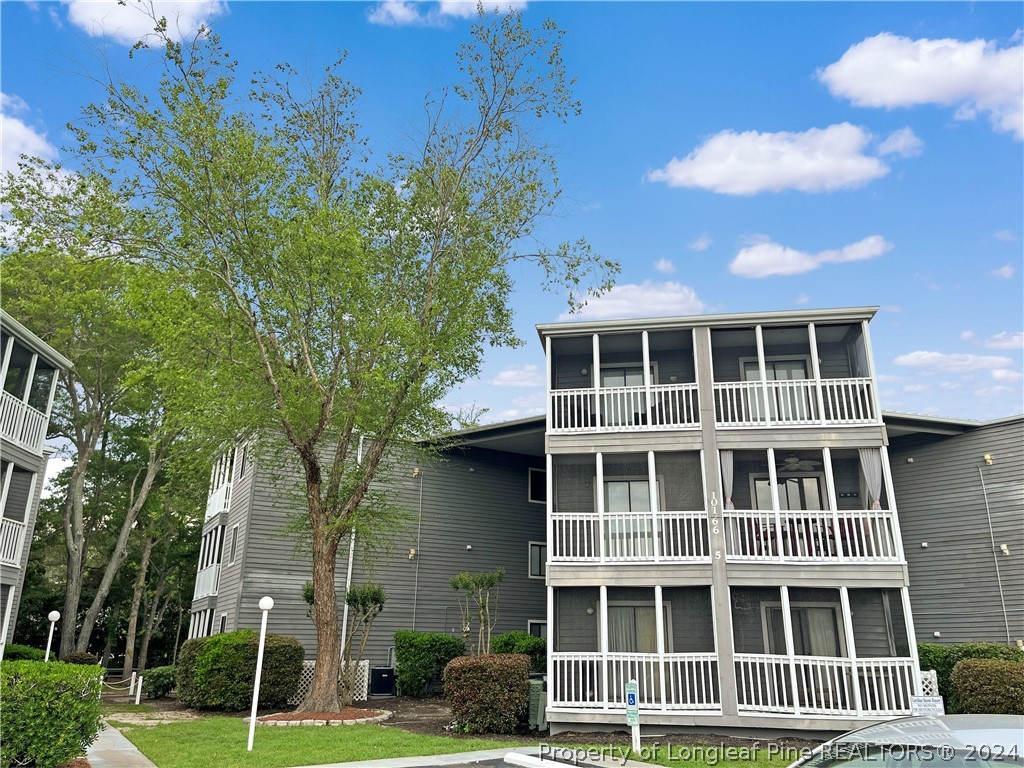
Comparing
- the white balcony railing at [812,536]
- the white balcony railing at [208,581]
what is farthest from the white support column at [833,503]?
the white balcony railing at [208,581]

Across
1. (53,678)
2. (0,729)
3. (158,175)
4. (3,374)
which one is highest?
(158,175)

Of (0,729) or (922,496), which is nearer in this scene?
(0,729)

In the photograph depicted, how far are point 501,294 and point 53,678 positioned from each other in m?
12.4

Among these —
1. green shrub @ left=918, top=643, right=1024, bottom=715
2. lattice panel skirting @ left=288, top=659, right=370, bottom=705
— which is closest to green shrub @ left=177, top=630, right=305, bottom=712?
lattice panel skirting @ left=288, top=659, right=370, bottom=705

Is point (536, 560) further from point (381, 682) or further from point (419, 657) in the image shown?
point (381, 682)

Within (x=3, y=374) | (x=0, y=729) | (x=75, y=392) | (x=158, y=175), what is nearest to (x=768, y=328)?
(x=158, y=175)

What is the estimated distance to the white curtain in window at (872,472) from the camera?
15.1m

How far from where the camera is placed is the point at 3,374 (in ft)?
56.8

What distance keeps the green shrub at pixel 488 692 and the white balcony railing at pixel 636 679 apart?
0.71 m

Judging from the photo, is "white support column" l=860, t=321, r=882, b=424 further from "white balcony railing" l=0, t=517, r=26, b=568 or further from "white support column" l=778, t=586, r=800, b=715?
"white balcony railing" l=0, t=517, r=26, b=568

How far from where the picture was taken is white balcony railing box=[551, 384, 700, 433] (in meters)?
16.4

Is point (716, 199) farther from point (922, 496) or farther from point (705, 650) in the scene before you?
point (705, 650)

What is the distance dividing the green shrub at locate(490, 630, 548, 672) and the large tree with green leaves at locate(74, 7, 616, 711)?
4.39 m

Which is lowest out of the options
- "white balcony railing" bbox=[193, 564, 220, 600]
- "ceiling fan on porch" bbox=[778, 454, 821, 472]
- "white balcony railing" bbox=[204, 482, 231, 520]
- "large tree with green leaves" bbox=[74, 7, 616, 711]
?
"white balcony railing" bbox=[193, 564, 220, 600]
